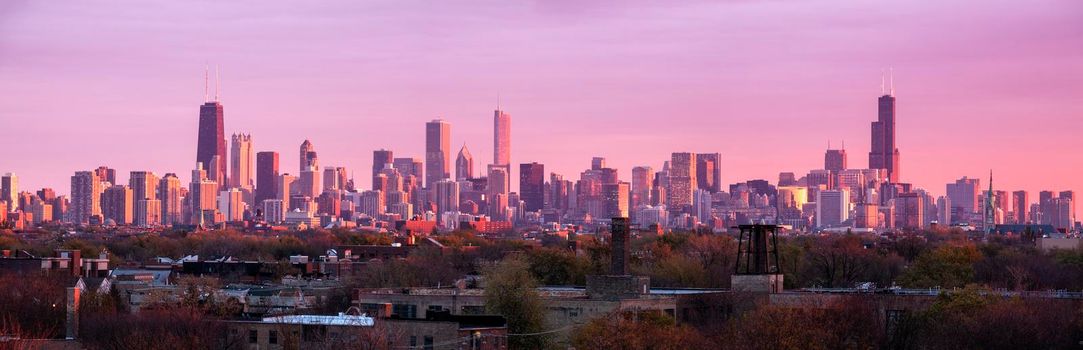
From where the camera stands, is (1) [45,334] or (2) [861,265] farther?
(2) [861,265]

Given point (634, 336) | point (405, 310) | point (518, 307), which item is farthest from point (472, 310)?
point (634, 336)

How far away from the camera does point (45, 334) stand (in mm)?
64500

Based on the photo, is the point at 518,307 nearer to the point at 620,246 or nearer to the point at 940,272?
the point at 620,246

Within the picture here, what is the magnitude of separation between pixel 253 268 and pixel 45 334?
215 ft

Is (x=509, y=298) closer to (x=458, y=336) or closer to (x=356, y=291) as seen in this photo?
(x=458, y=336)

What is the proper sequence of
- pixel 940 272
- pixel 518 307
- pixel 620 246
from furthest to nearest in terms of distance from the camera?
pixel 940 272, pixel 620 246, pixel 518 307

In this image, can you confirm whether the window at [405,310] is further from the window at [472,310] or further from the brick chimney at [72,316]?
the brick chimney at [72,316]

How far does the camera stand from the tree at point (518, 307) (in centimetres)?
Answer: 6606

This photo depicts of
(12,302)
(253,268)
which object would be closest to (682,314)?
(12,302)

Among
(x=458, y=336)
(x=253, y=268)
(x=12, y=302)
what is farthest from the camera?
(x=253, y=268)

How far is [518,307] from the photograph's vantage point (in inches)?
2662

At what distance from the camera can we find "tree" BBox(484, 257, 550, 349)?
6606 centimetres

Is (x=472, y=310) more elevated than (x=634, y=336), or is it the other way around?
(x=634, y=336)

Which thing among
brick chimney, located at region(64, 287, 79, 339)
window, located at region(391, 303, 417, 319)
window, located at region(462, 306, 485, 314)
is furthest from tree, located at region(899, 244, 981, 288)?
brick chimney, located at region(64, 287, 79, 339)
